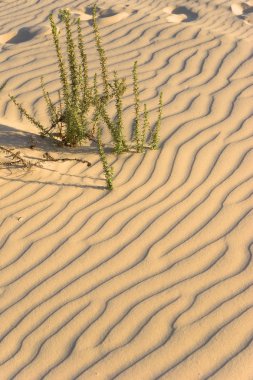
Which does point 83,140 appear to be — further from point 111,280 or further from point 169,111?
point 111,280

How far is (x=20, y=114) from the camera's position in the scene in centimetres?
526

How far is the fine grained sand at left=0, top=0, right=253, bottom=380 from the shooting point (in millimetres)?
2824

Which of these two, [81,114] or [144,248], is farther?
[81,114]

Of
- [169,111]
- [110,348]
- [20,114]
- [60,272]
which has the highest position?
[20,114]

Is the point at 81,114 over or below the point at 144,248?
over

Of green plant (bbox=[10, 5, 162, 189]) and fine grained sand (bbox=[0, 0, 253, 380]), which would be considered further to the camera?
green plant (bbox=[10, 5, 162, 189])

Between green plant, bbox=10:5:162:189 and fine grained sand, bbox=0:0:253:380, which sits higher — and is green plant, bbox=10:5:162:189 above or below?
above

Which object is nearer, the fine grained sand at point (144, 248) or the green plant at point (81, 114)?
the fine grained sand at point (144, 248)

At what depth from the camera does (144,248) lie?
11.5ft

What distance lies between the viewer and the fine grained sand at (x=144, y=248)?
111 inches

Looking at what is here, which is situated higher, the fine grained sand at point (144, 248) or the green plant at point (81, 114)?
the green plant at point (81, 114)

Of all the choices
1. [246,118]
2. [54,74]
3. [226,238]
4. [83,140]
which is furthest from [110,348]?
[54,74]

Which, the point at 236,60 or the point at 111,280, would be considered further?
the point at 236,60

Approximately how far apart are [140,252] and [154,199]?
0.57 metres
